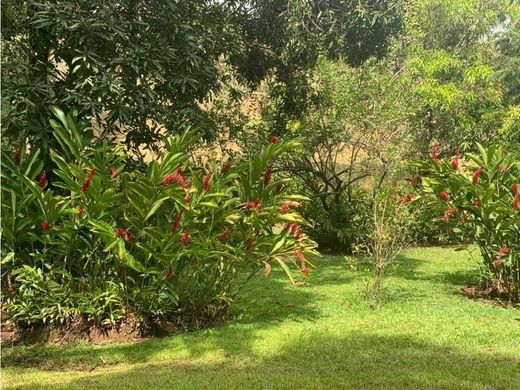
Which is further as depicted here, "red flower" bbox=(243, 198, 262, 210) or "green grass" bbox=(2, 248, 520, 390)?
"red flower" bbox=(243, 198, 262, 210)

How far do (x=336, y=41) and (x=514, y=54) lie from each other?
766 centimetres

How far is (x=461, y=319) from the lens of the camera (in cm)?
548

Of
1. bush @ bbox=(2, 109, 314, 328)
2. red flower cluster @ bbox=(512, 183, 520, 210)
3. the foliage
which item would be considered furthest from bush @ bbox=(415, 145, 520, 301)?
the foliage

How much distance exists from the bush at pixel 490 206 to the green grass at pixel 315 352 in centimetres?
47

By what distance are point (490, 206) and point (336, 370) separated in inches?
120

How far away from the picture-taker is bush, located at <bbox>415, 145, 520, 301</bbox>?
6039 mm

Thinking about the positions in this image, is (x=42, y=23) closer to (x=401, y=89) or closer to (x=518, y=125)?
(x=401, y=89)

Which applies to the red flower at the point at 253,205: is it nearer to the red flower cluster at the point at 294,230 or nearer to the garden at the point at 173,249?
the garden at the point at 173,249

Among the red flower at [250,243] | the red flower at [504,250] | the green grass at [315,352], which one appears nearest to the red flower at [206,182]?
the red flower at [250,243]

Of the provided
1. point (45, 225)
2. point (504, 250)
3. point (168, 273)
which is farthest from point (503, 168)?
point (45, 225)

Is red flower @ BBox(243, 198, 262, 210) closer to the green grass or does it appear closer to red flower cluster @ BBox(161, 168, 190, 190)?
red flower cluster @ BBox(161, 168, 190, 190)

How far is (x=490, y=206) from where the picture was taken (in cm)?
599

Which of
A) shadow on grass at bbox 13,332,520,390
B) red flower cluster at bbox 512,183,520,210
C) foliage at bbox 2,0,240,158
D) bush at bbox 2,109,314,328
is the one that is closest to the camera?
shadow on grass at bbox 13,332,520,390

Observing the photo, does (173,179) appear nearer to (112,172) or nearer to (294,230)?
(112,172)
